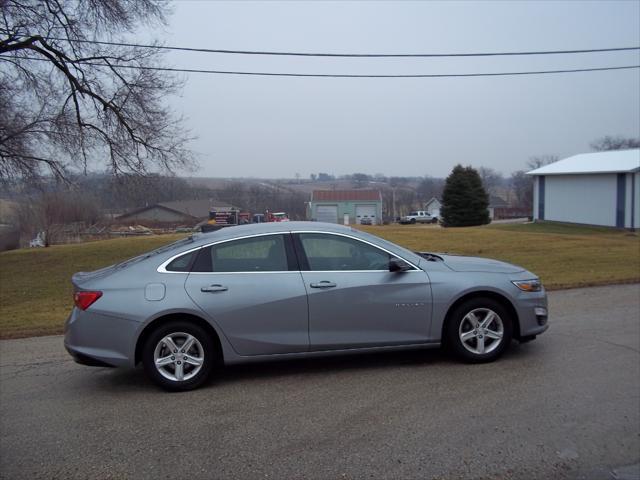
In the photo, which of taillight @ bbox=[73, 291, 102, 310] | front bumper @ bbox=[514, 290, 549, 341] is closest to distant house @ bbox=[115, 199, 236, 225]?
taillight @ bbox=[73, 291, 102, 310]

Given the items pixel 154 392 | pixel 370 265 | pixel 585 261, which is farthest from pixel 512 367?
pixel 585 261

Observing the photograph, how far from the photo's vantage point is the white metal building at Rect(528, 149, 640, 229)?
3294cm

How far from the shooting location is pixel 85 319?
527 cm

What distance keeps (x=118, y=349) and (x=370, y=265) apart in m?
2.43

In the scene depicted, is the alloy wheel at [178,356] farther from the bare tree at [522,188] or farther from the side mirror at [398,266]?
the bare tree at [522,188]

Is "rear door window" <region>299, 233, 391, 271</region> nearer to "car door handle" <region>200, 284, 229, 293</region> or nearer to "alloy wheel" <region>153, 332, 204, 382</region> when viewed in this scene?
"car door handle" <region>200, 284, 229, 293</region>

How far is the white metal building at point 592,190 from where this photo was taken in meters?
32.9

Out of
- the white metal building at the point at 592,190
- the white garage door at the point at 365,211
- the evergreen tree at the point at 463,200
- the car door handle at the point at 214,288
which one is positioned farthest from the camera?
the evergreen tree at the point at 463,200

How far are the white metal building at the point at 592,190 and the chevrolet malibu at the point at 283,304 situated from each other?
100 feet

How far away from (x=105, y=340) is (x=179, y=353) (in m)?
→ 0.66

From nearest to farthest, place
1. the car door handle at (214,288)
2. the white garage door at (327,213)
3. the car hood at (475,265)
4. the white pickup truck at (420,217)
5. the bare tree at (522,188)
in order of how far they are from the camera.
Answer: the car door handle at (214,288), the car hood at (475,265), the white garage door at (327,213), the white pickup truck at (420,217), the bare tree at (522,188)

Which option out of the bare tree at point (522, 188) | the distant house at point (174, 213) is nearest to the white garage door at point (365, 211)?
the distant house at point (174, 213)

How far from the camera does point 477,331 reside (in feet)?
18.8

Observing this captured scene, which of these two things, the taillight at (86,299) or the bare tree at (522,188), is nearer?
the taillight at (86,299)
